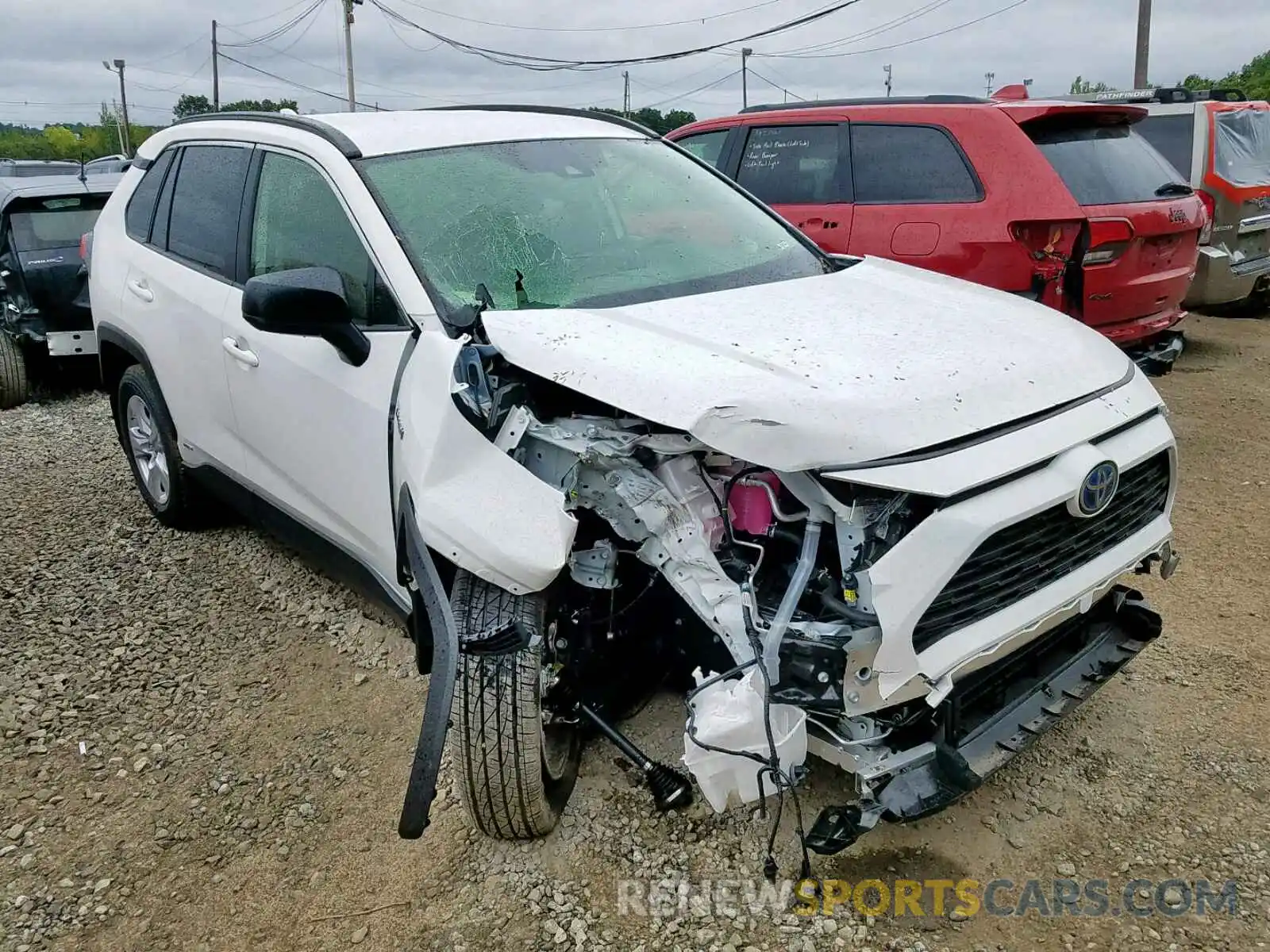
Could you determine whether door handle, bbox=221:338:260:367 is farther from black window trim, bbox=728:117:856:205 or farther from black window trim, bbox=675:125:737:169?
black window trim, bbox=675:125:737:169

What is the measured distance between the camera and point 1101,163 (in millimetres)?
5539

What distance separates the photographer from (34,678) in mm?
3625

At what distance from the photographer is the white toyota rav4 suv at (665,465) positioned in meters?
2.17

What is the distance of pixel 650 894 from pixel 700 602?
2.76 ft

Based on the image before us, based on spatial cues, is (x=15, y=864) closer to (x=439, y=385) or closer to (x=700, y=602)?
(x=439, y=385)

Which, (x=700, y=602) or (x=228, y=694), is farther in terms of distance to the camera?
(x=228, y=694)

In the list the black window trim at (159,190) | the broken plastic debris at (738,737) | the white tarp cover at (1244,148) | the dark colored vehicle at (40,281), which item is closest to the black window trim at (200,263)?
the black window trim at (159,190)

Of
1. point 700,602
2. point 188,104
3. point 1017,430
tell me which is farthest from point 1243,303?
point 188,104

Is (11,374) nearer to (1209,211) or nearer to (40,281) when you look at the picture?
(40,281)

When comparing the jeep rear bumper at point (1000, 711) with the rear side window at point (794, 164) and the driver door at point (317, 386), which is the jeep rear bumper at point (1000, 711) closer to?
the driver door at point (317, 386)

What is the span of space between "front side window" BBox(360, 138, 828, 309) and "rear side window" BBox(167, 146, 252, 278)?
87cm

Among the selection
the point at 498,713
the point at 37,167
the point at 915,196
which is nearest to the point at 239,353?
the point at 498,713

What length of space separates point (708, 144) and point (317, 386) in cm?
441

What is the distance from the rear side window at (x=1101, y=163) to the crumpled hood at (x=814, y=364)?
275 centimetres
